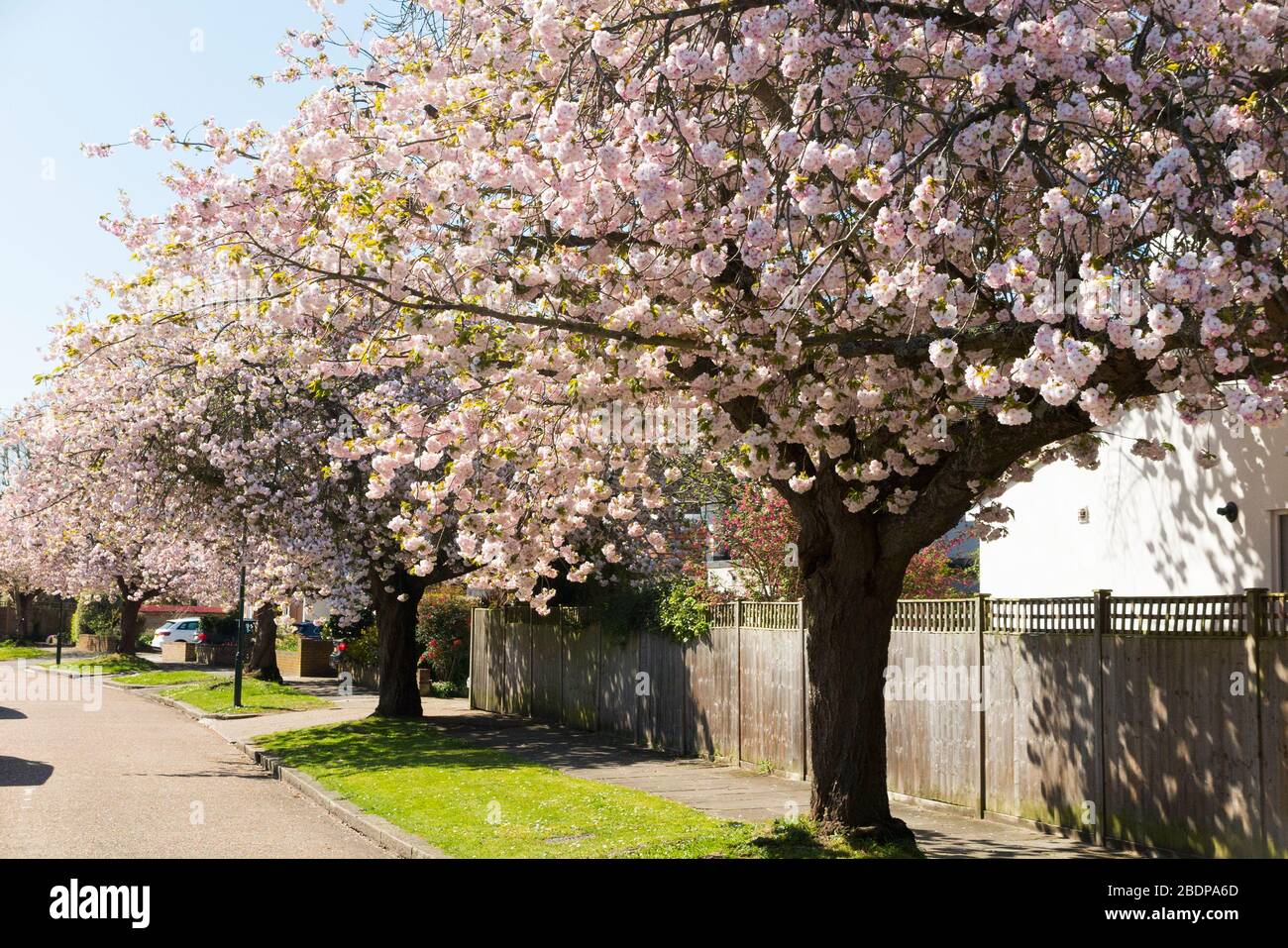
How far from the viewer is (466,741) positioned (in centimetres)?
1986

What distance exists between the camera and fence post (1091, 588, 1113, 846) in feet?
36.4

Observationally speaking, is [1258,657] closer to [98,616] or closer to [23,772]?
[23,772]

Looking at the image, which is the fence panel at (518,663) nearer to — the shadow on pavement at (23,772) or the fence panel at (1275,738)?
the shadow on pavement at (23,772)

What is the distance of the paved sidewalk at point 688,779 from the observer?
435 inches

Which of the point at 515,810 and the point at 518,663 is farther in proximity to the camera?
the point at 518,663

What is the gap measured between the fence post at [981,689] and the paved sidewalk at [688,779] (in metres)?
0.26

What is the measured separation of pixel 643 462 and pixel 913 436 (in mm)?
2887

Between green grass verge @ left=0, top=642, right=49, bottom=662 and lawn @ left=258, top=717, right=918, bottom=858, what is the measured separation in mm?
42675

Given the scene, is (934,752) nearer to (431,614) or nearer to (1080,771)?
(1080,771)

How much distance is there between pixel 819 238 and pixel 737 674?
9.65m

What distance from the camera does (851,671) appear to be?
1003cm

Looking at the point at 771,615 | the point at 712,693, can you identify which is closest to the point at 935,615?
the point at 771,615

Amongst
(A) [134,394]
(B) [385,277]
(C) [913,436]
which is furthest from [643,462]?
(A) [134,394]

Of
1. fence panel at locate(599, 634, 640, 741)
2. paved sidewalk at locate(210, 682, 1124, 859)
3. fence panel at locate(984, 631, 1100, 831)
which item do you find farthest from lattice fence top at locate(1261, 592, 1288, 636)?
fence panel at locate(599, 634, 640, 741)
